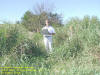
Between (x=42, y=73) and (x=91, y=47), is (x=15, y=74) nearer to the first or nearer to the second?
(x=42, y=73)

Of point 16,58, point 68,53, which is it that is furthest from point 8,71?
point 68,53

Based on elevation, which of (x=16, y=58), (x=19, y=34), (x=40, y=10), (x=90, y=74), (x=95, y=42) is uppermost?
(x=40, y=10)

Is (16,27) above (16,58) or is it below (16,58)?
above

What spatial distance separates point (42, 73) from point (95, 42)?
2939 mm

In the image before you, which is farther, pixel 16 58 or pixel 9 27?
pixel 9 27

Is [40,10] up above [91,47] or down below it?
above

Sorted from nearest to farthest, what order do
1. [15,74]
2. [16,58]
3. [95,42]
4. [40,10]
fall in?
[15,74] → [16,58] → [95,42] → [40,10]

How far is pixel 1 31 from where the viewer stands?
5465 mm

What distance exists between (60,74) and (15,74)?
111 centimetres

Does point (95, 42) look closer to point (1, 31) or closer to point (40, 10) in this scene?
point (1, 31)

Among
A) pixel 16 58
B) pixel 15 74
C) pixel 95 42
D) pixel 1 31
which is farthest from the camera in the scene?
pixel 95 42

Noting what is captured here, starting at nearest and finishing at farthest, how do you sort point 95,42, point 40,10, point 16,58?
1. point 16,58
2. point 95,42
3. point 40,10

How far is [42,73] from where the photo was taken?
3867 millimetres

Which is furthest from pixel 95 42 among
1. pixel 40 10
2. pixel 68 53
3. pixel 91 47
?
pixel 40 10
